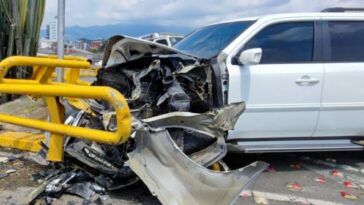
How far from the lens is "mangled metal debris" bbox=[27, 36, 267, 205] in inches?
143

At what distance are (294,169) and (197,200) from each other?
1.96 meters

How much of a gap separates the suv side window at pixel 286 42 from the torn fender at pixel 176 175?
1.58 metres

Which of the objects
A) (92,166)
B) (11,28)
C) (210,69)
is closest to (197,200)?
(92,166)

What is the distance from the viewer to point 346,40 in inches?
201

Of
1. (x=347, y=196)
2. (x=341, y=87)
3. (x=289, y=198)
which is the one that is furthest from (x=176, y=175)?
(x=341, y=87)

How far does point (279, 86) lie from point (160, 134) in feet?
5.61

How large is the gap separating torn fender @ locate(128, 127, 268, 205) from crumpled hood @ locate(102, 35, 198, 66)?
0.87 meters

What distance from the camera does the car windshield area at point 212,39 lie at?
496cm

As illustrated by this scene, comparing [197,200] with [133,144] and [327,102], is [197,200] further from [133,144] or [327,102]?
[327,102]

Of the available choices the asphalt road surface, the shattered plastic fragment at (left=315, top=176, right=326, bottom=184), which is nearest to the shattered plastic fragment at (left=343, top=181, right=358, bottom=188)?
the asphalt road surface

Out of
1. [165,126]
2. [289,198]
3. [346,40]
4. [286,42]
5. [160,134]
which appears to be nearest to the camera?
[160,134]

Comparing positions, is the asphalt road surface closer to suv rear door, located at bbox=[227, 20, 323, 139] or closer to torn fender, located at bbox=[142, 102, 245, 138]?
suv rear door, located at bbox=[227, 20, 323, 139]

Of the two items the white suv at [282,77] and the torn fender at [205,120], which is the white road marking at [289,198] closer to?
the white suv at [282,77]

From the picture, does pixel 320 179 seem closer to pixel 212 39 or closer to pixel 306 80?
pixel 306 80
